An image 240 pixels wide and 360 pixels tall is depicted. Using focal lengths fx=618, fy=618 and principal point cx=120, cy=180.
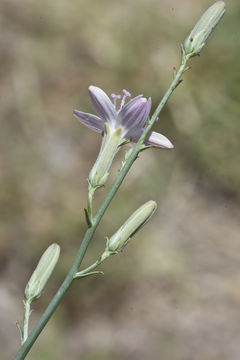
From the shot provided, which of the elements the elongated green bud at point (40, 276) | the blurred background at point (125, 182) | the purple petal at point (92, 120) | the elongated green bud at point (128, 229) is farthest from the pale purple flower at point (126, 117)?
the blurred background at point (125, 182)

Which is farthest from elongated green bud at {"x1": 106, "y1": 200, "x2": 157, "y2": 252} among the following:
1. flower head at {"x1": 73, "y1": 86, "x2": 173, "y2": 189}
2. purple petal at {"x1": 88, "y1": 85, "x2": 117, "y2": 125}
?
purple petal at {"x1": 88, "y1": 85, "x2": 117, "y2": 125}

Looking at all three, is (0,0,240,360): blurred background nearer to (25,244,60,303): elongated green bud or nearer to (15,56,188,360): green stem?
(25,244,60,303): elongated green bud

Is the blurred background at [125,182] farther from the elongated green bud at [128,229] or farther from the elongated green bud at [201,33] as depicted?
the elongated green bud at [201,33]

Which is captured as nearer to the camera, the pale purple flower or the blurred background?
the pale purple flower

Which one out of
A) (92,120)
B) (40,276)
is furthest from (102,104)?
(40,276)

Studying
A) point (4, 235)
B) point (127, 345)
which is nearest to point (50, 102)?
point (4, 235)

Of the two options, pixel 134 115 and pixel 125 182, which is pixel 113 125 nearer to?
pixel 134 115
